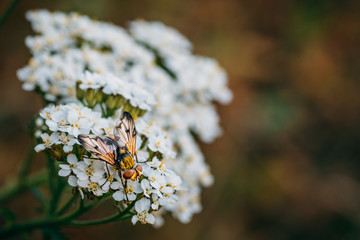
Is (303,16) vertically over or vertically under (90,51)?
over

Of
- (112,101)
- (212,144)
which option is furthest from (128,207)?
(212,144)

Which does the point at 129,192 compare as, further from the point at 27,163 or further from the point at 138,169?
the point at 27,163

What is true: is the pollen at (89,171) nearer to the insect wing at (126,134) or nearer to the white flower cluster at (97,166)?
the white flower cluster at (97,166)

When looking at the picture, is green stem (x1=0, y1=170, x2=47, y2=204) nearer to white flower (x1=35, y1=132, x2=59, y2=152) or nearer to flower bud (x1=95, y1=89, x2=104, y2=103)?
flower bud (x1=95, y1=89, x2=104, y2=103)

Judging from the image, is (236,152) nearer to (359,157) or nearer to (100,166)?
(359,157)

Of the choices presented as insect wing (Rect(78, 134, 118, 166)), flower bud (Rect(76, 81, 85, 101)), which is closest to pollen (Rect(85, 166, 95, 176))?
insect wing (Rect(78, 134, 118, 166))

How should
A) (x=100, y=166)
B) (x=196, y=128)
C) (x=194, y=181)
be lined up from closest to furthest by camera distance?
(x=100, y=166) < (x=194, y=181) < (x=196, y=128)

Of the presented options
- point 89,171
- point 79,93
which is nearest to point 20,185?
point 79,93
